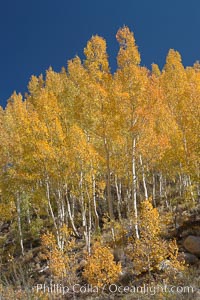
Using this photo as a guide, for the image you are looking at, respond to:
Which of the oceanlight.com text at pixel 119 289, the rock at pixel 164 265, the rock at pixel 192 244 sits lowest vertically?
the oceanlight.com text at pixel 119 289

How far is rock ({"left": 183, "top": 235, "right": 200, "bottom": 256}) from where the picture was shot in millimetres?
11906

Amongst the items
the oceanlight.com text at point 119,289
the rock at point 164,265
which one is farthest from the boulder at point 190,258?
the oceanlight.com text at point 119,289

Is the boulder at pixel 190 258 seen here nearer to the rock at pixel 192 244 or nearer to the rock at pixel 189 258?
the rock at pixel 189 258

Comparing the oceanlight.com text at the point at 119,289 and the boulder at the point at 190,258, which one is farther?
the boulder at the point at 190,258

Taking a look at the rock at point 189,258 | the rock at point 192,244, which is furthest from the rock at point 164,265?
the rock at point 192,244

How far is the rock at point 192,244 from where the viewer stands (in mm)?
11906

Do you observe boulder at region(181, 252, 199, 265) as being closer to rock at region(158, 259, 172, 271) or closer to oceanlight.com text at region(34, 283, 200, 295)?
rock at region(158, 259, 172, 271)

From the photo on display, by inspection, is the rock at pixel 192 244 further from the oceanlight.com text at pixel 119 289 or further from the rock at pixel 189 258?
the oceanlight.com text at pixel 119 289

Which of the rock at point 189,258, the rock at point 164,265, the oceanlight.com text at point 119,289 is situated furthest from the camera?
the rock at point 189,258

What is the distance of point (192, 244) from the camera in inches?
476

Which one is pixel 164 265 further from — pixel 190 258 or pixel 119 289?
pixel 119 289

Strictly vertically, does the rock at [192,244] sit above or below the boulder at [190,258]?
above

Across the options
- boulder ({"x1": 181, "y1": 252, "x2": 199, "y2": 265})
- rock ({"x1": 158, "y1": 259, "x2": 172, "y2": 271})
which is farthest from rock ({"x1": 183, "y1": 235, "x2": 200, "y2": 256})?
rock ({"x1": 158, "y1": 259, "x2": 172, "y2": 271})

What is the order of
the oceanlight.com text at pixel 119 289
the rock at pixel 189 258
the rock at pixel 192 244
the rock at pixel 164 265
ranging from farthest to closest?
the rock at pixel 192 244
the rock at pixel 189 258
the rock at pixel 164 265
the oceanlight.com text at pixel 119 289
